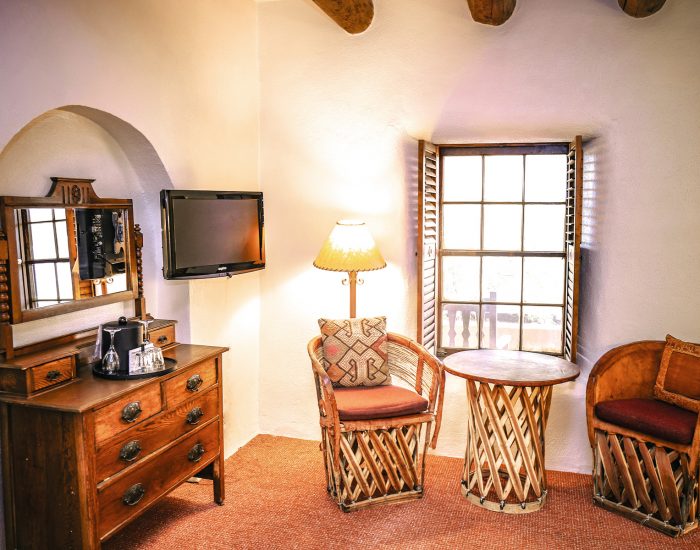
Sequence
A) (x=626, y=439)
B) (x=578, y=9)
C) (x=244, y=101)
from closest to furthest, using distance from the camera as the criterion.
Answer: (x=626, y=439) < (x=578, y=9) < (x=244, y=101)

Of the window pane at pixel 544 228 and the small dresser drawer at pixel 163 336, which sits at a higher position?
the window pane at pixel 544 228

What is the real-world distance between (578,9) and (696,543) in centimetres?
297

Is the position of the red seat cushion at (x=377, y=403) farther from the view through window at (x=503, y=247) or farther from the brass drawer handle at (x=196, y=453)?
the view through window at (x=503, y=247)

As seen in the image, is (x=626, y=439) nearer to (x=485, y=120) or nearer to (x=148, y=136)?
(x=485, y=120)

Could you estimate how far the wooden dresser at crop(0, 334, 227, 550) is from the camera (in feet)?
8.27

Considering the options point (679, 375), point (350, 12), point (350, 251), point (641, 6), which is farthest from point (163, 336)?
point (641, 6)

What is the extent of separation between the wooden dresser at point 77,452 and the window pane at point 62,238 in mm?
424

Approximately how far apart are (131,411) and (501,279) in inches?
100

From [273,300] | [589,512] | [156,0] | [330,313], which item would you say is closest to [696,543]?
[589,512]

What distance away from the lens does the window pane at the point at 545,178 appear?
166 inches

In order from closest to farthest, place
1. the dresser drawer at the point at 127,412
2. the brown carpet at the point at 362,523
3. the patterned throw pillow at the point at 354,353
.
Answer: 1. the dresser drawer at the point at 127,412
2. the brown carpet at the point at 362,523
3. the patterned throw pillow at the point at 354,353

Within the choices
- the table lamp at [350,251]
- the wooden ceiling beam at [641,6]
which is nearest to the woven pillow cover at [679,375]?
the table lamp at [350,251]

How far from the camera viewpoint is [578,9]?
12.7 feet

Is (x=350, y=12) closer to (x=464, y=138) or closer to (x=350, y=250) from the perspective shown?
(x=464, y=138)
